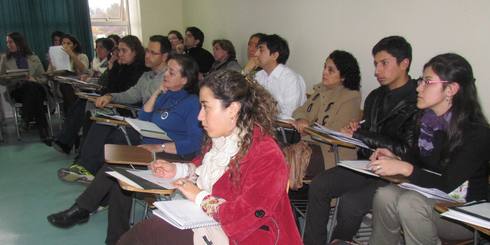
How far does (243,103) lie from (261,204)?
38 cm

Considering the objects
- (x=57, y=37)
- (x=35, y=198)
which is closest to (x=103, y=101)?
(x=35, y=198)

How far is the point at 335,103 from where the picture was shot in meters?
2.75

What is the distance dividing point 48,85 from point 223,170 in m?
4.50

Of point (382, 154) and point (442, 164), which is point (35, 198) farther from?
point (442, 164)

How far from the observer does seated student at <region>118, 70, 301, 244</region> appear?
1.36 meters

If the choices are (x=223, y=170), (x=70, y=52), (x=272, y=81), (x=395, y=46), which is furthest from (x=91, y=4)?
(x=223, y=170)

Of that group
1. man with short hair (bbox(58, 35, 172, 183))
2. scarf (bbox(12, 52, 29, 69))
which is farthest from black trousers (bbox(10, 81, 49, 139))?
man with short hair (bbox(58, 35, 172, 183))

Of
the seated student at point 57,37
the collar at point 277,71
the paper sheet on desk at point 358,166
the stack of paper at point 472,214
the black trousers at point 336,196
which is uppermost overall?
the seated student at point 57,37

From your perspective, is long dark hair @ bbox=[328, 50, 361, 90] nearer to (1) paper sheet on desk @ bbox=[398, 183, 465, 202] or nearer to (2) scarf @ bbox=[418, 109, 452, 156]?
(2) scarf @ bbox=[418, 109, 452, 156]

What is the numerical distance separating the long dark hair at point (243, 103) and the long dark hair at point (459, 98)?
86cm

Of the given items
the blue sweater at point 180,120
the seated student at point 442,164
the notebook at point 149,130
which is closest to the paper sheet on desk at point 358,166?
the seated student at point 442,164

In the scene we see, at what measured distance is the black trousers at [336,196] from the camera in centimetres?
225

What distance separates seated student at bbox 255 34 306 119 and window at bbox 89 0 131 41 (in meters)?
4.18

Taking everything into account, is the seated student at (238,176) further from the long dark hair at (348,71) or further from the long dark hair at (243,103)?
the long dark hair at (348,71)
